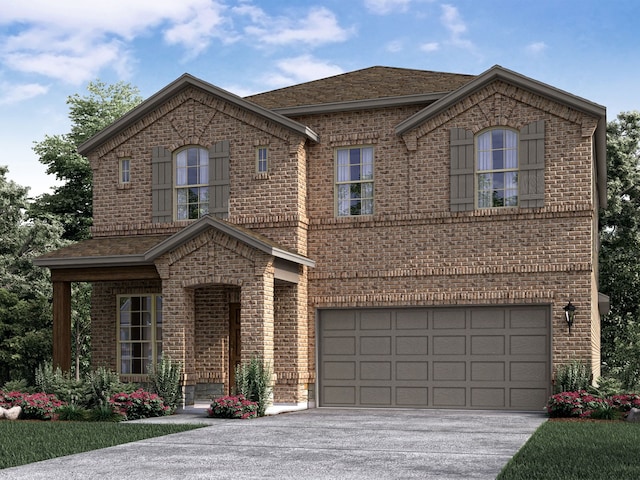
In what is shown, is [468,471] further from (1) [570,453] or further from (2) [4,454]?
(2) [4,454]

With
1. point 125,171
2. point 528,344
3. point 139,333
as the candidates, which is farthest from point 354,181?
point 139,333

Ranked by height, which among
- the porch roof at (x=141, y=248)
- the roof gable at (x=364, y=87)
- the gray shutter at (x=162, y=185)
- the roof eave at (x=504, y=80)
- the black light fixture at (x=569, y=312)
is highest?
the roof gable at (x=364, y=87)

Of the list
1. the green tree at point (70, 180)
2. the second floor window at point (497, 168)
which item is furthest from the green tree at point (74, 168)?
the second floor window at point (497, 168)

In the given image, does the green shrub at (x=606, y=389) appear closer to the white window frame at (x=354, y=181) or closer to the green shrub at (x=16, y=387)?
the white window frame at (x=354, y=181)

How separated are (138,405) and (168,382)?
1.32 metres

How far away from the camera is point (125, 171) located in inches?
886

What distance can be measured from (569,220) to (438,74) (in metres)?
5.80

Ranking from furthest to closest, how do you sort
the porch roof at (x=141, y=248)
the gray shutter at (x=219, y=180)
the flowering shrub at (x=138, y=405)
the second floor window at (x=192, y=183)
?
the second floor window at (x=192, y=183) → the gray shutter at (x=219, y=180) → the porch roof at (x=141, y=248) → the flowering shrub at (x=138, y=405)

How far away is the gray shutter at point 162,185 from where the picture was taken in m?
21.8

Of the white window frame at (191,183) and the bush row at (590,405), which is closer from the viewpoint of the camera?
the bush row at (590,405)

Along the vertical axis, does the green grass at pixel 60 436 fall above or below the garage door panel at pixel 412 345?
below

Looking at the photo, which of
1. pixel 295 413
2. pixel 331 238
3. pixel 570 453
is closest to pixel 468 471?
pixel 570 453

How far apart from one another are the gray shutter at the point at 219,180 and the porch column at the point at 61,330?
4158mm

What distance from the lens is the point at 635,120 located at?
34469 mm
